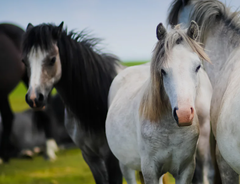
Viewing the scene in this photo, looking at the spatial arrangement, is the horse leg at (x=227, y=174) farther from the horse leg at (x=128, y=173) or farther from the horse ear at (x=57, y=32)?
the horse ear at (x=57, y=32)

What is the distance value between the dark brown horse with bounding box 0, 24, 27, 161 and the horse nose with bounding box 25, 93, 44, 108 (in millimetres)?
3308

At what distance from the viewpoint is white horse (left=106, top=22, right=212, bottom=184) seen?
2.09 metres

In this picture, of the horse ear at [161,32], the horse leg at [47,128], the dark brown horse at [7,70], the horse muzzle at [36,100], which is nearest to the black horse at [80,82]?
the horse muzzle at [36,100]

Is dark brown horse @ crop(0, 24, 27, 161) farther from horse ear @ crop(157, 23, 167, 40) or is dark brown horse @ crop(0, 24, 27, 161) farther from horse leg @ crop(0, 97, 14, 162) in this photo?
horse ear @ crop(157, 23, 167, 40)

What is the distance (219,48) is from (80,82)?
5.14ft

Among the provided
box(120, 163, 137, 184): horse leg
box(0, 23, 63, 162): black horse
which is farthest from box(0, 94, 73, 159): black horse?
box(120, 163, 137, 184): horse leg

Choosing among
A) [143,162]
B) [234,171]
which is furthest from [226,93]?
[143,162]

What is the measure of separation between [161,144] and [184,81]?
52 centimetres

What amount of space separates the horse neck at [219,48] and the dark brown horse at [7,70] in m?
4.44

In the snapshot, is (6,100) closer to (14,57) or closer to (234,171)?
(14,57)

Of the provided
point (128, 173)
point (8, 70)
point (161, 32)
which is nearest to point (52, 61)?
point (128, 173)

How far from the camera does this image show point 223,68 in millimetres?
2645

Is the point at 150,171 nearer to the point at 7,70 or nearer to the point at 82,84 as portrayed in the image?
the point at 82,84

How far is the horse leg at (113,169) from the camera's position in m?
3.49
